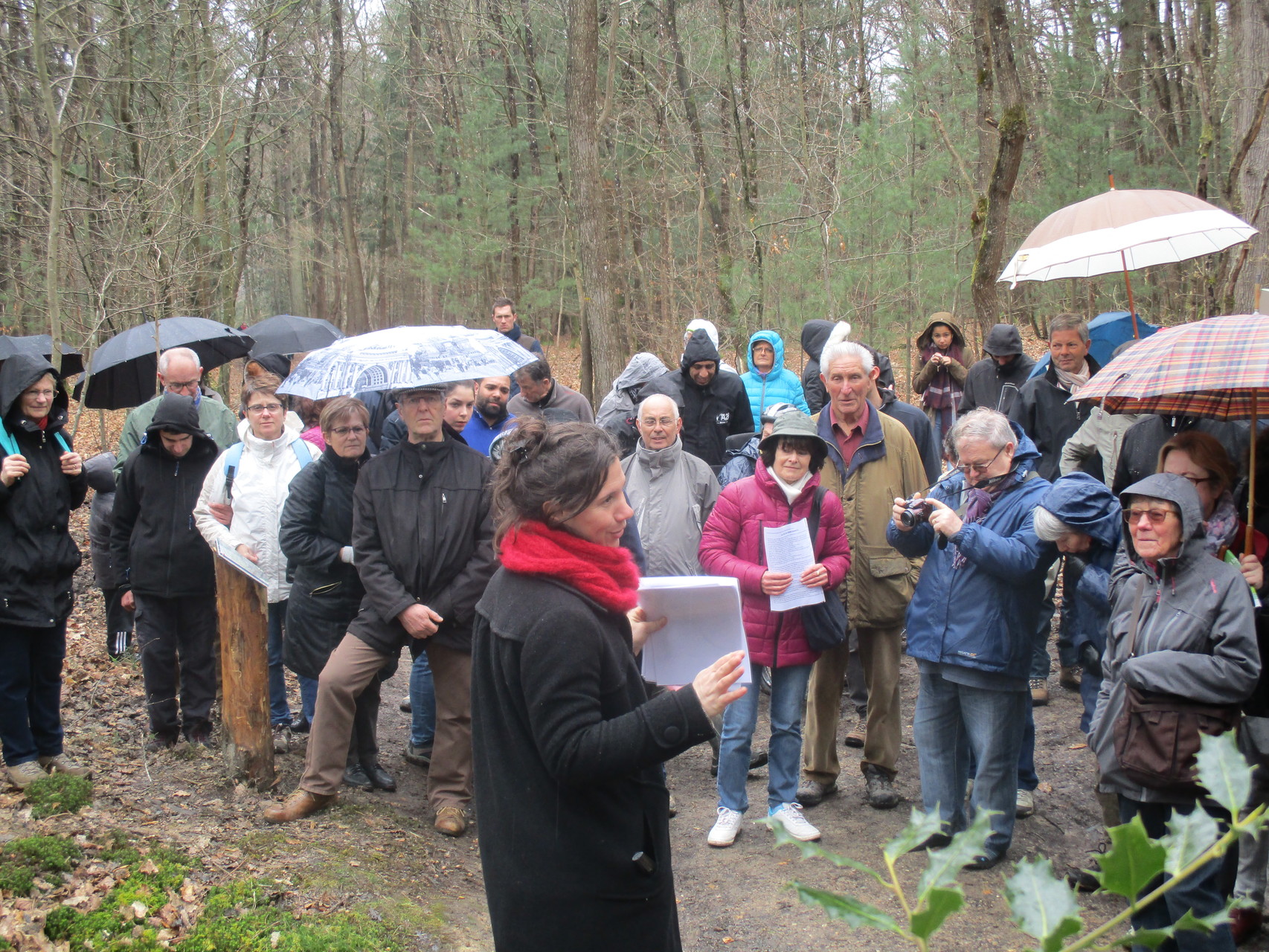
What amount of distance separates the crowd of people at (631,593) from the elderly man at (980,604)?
0.02 meters

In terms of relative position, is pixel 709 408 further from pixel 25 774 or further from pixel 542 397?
pixel 25 774

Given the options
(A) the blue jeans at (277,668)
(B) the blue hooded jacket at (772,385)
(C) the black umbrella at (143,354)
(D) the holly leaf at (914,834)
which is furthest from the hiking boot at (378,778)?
(D) the holly leaf at (914,834)

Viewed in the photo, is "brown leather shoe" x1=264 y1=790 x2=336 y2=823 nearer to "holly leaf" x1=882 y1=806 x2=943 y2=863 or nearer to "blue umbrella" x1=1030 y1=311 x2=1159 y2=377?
"holly leaf" x1=882 y1=806 x2=943 y2=863

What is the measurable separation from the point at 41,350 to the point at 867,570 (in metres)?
6.89

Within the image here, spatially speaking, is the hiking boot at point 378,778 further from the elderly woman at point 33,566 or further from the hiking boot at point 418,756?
the elderly woman at point 33,566

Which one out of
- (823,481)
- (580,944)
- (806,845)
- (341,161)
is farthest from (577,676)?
(341,161)

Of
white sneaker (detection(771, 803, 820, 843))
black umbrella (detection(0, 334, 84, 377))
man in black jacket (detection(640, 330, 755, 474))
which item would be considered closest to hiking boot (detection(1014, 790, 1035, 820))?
white sneaker (detection(771, 803, 820, 843))

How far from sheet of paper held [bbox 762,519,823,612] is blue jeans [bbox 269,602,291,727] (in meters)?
3.12

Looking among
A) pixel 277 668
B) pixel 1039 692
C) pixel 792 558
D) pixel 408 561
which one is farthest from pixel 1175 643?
pixel 277 668

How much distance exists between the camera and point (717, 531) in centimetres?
502

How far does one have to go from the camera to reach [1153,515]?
3326 mm

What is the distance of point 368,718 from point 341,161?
26.3 metres

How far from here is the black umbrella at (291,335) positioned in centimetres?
1002

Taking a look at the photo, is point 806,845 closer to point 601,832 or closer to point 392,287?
point 601,832
